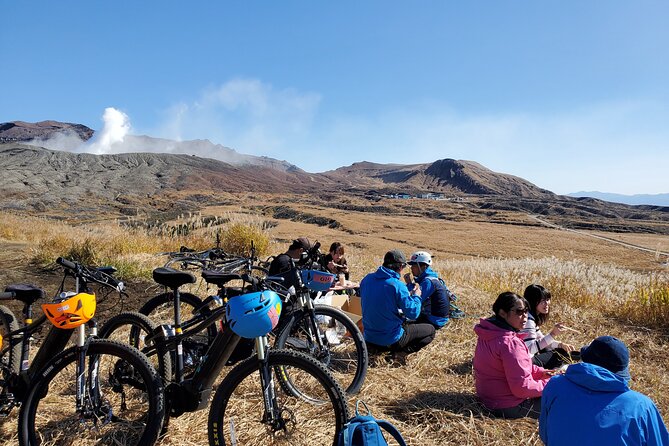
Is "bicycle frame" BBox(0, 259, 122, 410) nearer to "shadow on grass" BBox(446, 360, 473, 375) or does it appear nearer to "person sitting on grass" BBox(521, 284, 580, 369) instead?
"shadow on grass" BBox(446, 360, 473, 375)

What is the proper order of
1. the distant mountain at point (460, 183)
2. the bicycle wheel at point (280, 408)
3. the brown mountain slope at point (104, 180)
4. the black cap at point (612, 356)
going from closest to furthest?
the black cap at point (612, 356) < the bicycle wheel at point (280, 408) < the brown mountain slope at point (104, 180) < the distant mountain at point (460, 183)

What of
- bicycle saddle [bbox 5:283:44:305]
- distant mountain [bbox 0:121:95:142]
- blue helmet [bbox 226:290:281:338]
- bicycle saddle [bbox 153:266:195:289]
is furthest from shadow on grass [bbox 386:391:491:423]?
distant mountain [bbox 0:121:95:142]

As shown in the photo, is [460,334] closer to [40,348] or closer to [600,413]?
[600,413]

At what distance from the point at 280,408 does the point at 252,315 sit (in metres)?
0.66

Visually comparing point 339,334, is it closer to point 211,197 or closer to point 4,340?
point 4,340

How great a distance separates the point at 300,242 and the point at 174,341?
2611 mm

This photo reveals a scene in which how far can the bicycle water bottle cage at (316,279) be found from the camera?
11.9ft

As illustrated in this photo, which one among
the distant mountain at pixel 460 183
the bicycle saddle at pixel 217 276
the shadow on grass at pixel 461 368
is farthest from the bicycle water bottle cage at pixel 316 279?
the distant mountain at pixel 460 183

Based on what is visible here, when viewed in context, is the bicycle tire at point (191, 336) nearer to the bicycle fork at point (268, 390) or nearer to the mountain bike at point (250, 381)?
the mountain bike at point (250, 381)

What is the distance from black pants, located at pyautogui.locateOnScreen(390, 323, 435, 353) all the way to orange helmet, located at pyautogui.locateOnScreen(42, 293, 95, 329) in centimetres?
296

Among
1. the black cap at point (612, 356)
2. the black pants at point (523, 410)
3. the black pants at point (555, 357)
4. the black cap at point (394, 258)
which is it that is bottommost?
the black pants at point (523, 410)

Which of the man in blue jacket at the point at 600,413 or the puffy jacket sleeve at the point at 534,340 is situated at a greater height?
the man in blue jacket at the point at 600,413

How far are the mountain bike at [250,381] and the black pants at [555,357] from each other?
2.38m

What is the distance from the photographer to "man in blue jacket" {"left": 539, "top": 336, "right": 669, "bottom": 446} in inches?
78.4
